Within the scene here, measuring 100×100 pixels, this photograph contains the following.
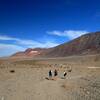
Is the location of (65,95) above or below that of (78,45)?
below

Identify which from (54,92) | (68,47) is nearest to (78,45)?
(68,47)

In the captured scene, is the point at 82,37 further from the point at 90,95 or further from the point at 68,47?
the point at 90,95

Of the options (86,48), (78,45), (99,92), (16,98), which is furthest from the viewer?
(78,45)

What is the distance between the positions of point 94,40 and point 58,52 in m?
28.6

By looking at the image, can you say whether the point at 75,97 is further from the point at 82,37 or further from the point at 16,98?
the point at 82,37

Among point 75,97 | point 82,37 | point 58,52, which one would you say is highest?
point 82,37

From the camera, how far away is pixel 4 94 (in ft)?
56.2

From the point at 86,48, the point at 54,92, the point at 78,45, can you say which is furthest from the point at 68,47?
the point at 54,92

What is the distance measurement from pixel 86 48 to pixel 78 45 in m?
12.9

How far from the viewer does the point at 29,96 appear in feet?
54.1

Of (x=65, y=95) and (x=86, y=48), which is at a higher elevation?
(x=86, y=48)

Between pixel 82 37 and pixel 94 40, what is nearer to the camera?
pixel 94 40

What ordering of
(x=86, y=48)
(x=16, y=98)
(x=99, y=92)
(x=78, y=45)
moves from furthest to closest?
1. (x=78, y=45)
2. (x=86, y=48)
3. (x=99, y=92)
4. (x=16, y=98)

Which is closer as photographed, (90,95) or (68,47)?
(90,95)
